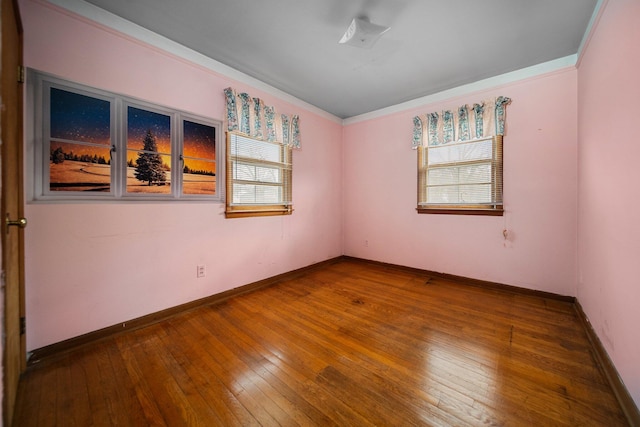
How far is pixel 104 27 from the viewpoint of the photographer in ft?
6.30

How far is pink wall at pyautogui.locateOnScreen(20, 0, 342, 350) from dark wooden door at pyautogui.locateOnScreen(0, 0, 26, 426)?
0.46 feet

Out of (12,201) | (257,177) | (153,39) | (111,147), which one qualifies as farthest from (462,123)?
(12,201)

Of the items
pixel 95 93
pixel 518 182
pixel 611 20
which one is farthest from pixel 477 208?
pixel 95 93

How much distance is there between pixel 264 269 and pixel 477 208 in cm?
299

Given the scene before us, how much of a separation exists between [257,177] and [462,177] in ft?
9.29

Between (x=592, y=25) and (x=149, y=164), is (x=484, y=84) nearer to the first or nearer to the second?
(x=592, y=25)

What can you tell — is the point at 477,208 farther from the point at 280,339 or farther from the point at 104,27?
the point at 104,27

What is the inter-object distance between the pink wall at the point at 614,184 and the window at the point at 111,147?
3.28 m

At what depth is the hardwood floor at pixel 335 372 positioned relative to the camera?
1253 mm

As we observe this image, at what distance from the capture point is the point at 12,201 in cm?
136

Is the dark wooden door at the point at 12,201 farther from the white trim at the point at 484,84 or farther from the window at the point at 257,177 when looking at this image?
the white trim at the point at 484,84

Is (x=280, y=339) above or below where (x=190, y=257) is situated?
below

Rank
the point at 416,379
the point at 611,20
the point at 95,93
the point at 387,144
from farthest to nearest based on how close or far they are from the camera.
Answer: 1. the point at 387,144
2. the point at 95,93
3. the point at 611,20
4. the point at 416,379

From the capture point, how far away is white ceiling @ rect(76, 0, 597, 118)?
188 centimetres
